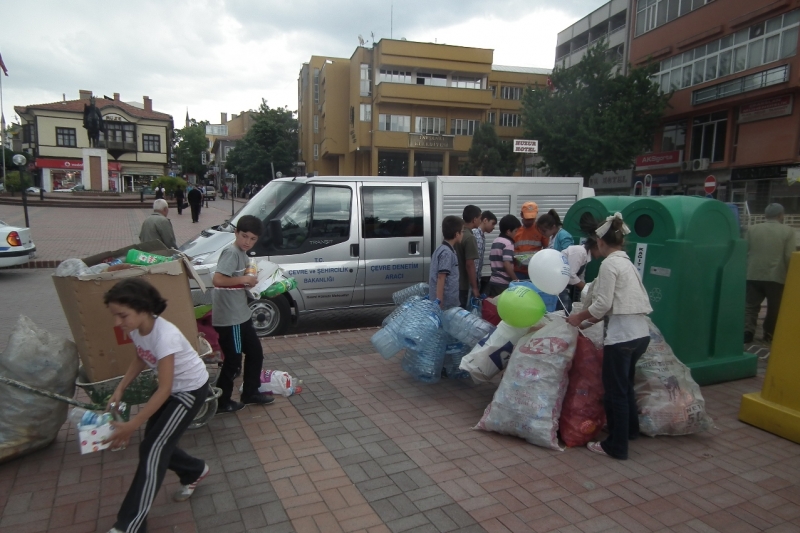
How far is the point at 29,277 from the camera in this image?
1209cm

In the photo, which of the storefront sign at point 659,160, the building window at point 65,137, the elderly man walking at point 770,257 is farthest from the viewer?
the building window at point 65,137

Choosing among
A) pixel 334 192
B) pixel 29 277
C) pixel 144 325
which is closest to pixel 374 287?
pixel 334 192

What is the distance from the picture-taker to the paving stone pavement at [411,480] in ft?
10.3

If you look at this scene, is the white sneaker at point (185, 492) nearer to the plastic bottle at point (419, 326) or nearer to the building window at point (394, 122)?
the plastic bottle at point (419, 326)

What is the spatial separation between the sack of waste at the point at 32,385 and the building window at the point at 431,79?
144 ft

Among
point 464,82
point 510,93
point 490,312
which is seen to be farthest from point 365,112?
point 490,312

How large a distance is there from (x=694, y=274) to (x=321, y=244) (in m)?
4.30

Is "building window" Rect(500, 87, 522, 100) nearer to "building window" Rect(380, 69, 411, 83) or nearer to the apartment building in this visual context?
"building window" Rect(380, 69, 411, 83)

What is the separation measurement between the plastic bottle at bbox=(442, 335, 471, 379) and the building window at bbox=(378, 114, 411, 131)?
40698 millimetres

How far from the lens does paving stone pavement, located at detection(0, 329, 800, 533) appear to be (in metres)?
3.15

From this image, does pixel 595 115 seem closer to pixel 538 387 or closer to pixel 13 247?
pixel 13 247

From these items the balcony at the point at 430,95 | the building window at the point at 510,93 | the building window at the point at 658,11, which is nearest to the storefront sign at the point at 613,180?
the building window at the point at 658,11

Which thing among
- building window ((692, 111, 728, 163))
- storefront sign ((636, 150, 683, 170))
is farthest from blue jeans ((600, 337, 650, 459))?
storefront sign ((636, 150, 683, 170))

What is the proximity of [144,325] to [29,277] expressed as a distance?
11.5 meters
